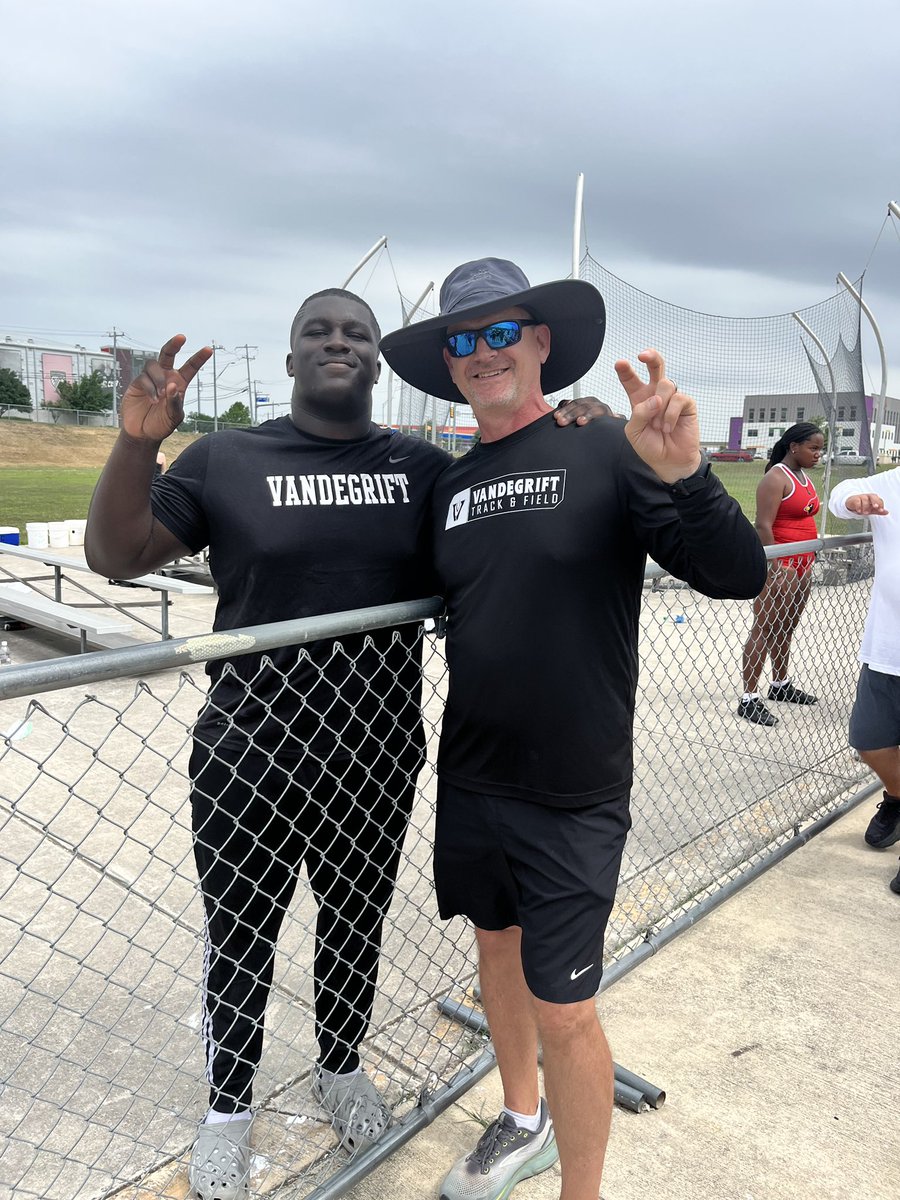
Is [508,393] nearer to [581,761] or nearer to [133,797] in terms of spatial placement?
[581,761]

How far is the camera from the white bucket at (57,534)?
538 inches

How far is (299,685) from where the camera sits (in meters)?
2.11

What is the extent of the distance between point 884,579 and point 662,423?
2476mm

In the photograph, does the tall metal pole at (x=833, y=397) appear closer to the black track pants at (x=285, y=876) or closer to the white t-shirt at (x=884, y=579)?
the white t-shirt at (x=884, y=579)

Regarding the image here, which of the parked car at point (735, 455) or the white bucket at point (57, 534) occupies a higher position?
the parked car at point (735, 455)

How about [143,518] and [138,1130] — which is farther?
[138,1130]

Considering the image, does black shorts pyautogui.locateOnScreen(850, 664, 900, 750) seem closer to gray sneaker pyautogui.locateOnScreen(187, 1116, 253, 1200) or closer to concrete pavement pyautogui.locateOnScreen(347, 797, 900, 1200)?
concrete pavement pyautogui.locateOnScreen(347, 797, 900, 1200)

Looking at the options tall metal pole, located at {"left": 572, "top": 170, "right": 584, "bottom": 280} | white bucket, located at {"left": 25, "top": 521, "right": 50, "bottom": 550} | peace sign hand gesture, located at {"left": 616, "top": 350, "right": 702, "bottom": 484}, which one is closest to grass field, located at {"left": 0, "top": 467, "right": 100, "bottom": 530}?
white bucket, located at {"left": 25, "top": 521, "right": 50, "bottom": 550}

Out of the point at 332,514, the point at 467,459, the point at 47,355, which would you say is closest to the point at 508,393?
the point at 467,459

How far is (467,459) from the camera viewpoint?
2.18m

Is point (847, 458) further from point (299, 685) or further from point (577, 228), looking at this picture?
point (299, 685)

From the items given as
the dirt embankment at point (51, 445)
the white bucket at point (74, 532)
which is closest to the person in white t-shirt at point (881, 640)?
the white bucket at point (74, 532)

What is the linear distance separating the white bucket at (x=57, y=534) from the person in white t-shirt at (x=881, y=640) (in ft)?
40.6

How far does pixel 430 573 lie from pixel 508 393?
1.61 ft
